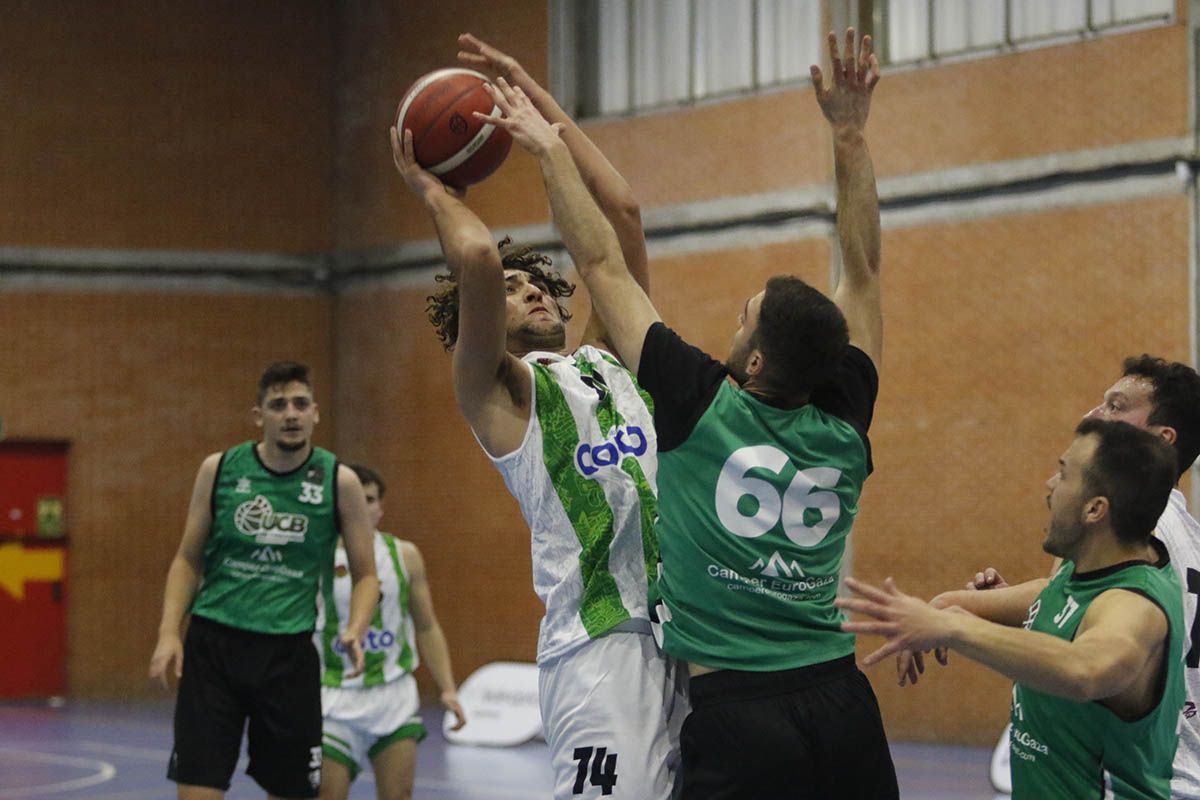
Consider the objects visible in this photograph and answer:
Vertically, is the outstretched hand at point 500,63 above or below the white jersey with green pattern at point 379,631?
above

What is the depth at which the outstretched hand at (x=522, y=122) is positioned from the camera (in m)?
3.96

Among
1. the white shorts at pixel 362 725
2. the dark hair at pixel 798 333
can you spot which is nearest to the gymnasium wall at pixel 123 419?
the white shorts at pixel 362 725

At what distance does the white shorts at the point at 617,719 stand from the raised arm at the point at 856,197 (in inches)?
36.9

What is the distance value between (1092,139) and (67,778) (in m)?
8.73

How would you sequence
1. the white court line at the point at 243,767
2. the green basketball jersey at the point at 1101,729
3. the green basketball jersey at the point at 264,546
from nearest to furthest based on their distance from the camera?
the green basketball jersey at the point at 1101,729, the green basketball jersey at the point at 264,546, the white court line at the point at 243,767

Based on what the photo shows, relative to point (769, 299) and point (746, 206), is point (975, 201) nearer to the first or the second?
point (746, 206)

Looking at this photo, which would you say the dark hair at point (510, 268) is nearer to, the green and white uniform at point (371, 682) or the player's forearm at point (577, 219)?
the player's forearm at point (577, 219)

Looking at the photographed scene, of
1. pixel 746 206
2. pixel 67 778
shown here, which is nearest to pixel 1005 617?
pixel 67 778

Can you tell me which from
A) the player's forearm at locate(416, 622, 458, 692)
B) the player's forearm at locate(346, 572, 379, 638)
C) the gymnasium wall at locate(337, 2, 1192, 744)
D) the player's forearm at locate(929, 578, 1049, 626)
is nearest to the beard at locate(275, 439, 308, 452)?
the player's forearm at locate(346, 572, 379, 638)

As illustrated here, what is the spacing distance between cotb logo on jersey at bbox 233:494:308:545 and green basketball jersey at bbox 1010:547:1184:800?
160 inches

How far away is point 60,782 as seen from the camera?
11.2 m

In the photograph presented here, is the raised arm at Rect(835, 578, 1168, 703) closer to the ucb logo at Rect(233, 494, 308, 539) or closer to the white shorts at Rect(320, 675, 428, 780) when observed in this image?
the ucb logo at Rect(233, 494, 308, 539)

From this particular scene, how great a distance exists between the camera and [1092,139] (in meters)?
12.6

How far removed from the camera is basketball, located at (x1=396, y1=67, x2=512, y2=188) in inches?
171
